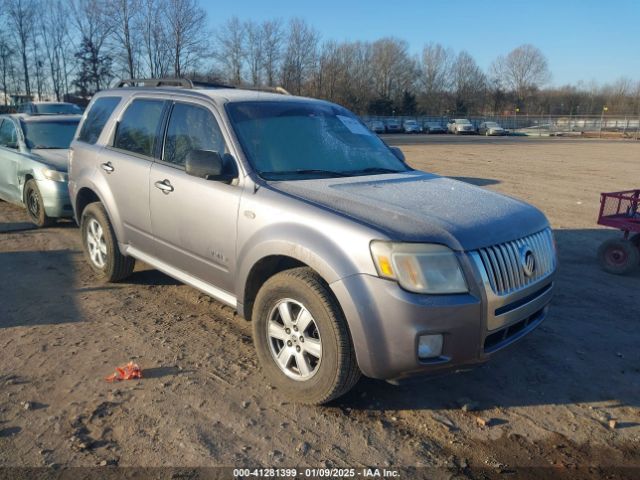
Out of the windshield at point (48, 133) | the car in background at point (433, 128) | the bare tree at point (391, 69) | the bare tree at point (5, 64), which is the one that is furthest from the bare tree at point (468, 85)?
the windshield at point (48, 133)

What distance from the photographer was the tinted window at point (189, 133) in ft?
13.7

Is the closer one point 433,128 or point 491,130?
point 491,130

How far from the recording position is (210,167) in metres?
3.76

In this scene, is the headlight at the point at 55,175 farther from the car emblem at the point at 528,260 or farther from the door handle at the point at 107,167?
the car emblem at the point at 528,260

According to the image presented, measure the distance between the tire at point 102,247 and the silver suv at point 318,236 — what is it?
61 mm

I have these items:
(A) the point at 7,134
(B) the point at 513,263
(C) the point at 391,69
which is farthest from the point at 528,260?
(C) the point at 391,69

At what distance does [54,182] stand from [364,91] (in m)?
82.5

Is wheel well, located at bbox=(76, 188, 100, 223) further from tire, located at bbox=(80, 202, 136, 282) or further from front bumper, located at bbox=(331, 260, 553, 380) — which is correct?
front bumper, located at bbox=(331, 260, 553, 380)

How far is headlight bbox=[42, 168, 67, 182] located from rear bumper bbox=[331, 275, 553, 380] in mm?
5815

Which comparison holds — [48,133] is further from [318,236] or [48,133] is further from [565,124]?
[565,124]

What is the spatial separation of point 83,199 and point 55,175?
204 cm

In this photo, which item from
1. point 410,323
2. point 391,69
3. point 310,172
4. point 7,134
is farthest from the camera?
point 391,69

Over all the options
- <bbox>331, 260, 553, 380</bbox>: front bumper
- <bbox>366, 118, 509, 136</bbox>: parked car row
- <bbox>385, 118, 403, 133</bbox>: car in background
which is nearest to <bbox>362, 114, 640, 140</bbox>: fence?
<bbox>366, 118, 509, 136</bbox>: parked car row

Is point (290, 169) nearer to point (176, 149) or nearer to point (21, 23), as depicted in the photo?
point (176, 149)
